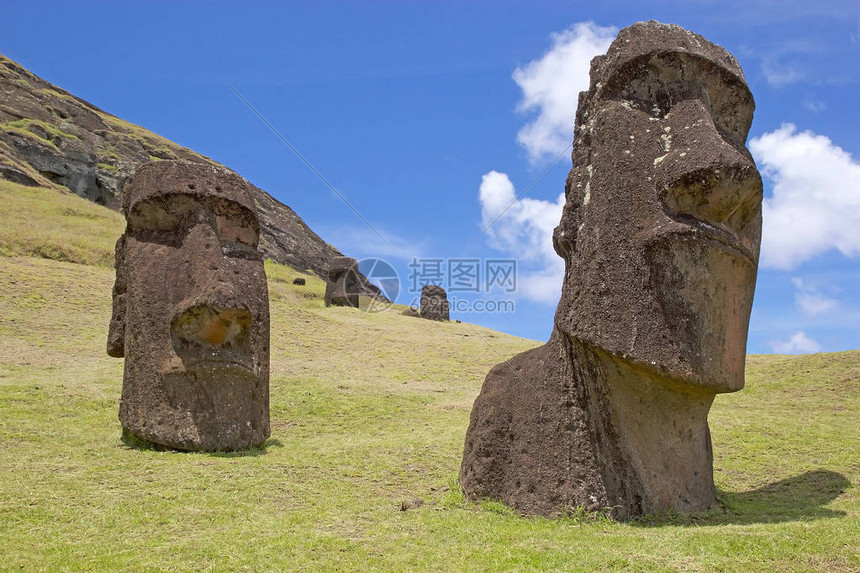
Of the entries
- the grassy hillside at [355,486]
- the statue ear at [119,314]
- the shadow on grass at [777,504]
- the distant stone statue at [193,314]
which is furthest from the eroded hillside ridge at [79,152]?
the shadow on grass at [777,504]

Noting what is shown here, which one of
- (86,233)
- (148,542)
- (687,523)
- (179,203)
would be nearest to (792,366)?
(687,523)

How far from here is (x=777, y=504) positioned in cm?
693

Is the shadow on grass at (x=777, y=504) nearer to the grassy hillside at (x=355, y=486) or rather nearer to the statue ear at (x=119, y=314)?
the grassy hillside at (x=355, y=486)

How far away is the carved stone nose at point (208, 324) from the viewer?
9188 mm

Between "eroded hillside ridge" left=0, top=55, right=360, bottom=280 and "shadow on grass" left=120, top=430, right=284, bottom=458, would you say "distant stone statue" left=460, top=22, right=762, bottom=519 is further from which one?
"eroded hillside ridge" left=0, top=55, right=360, bottom=280

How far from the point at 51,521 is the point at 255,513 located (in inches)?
60.6

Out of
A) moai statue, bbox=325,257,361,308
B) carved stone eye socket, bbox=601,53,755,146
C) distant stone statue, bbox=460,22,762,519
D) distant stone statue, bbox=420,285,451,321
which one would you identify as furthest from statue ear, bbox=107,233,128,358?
distant stone statue, bbox=420,285,451,321

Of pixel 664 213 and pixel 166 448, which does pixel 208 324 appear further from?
pixel 664 213

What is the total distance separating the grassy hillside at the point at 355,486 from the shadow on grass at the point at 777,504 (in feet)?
0.11

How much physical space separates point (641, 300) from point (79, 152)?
57.4 m

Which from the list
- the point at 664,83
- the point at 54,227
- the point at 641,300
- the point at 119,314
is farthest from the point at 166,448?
the point at 54,227

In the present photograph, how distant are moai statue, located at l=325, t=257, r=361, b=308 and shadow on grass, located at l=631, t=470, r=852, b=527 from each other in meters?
27.2

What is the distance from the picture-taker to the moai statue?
34.0 m

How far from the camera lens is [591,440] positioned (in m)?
6.07
